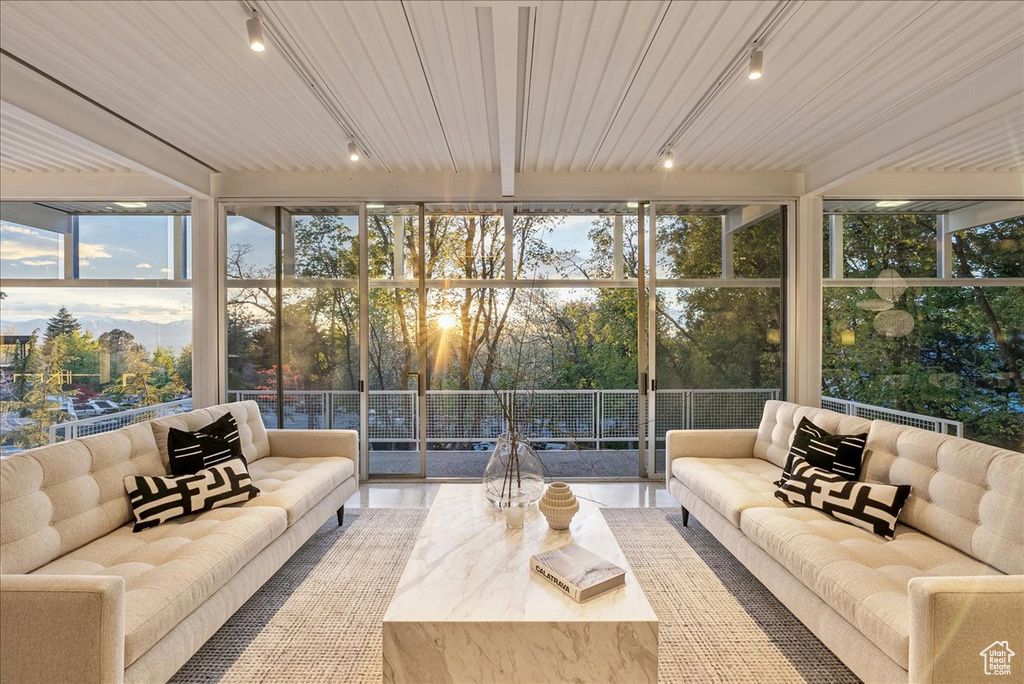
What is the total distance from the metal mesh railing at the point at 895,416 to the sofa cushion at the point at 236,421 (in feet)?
14.5

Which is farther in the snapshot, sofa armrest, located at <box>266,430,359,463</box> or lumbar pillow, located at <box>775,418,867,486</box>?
sofa armrest, located at <box>266,430,359,463</box>

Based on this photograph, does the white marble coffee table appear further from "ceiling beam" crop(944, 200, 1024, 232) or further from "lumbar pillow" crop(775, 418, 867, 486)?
"ceiling beam" crop(944, 200, 1024, 232)

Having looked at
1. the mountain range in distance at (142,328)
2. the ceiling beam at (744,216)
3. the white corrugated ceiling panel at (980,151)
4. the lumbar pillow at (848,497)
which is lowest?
the lumbar pillow at (848,497)

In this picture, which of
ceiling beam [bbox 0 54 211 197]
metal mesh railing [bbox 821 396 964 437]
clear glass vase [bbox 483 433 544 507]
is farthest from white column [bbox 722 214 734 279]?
ceiling beam [bbox 0 54 211 197]

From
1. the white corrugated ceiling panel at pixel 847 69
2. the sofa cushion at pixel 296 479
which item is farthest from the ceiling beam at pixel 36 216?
the white corrugated ceiling panel at pixel 847 69

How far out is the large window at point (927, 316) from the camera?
3.47 metres

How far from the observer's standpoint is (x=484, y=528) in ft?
7.29

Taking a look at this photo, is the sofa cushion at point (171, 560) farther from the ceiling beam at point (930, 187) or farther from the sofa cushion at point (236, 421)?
the ceiling beam at point (930, 187)

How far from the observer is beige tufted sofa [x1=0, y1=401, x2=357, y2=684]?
4.63 ft

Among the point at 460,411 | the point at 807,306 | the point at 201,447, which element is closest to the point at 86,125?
the point at 201,447

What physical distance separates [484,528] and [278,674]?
95 cm

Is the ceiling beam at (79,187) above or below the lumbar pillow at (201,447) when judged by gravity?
above

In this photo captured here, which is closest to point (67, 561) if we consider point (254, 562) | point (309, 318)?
point (254, 562)

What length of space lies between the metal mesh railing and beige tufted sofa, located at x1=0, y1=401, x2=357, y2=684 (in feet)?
13.6
